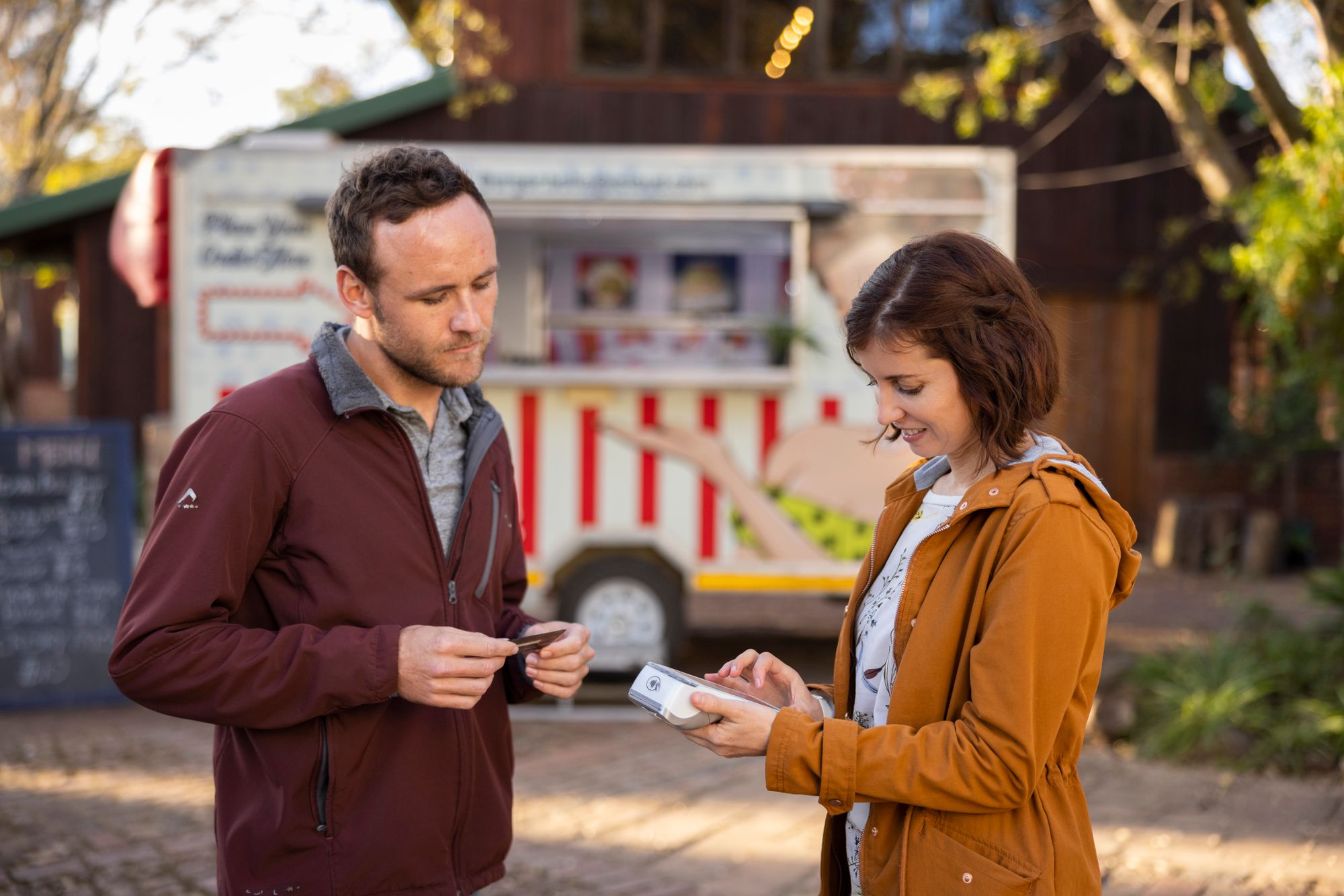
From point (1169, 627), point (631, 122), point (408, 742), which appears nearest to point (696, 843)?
point (408, 742)

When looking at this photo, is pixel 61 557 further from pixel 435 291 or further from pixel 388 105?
pixel 388 105

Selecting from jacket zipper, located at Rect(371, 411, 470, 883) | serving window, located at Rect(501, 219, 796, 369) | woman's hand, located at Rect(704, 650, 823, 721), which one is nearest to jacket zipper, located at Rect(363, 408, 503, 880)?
jacket zipper, located at Rect(371, 411, 470, 883)

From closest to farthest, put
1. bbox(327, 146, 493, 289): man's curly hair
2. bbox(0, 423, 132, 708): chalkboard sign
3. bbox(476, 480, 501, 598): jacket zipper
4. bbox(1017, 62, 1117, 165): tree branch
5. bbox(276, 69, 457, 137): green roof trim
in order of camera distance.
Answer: bbox(327, 146, 493, 289): man's curly hair
bbox(476, 480, 501, 598): jacket zipper
bbox(0, 423, 132, 708): chalkboard sign
bbox(276, 69, 457, 137): green roof trim
bbox(1017, 62, 1117, 165): tree branch

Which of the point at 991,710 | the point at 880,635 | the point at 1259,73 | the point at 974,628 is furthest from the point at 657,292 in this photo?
the point at 991,710

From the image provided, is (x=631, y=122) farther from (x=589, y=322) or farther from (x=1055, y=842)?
(x=1055, y=842)

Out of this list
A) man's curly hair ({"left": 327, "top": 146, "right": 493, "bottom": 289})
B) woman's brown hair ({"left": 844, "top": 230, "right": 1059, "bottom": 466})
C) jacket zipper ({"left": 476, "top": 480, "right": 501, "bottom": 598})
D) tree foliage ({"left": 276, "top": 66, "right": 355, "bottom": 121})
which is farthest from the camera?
tree foliage ({"left": 276, "top": 66, "right": 355, "bottom": 121})

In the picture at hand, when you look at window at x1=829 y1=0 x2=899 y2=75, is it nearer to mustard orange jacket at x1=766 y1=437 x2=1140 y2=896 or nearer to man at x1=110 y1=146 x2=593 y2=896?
man at x1=110 y1=146 x2=593 y2=896

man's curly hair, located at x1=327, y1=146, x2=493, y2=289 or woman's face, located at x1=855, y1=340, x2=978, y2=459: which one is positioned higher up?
man's curly hair, located at x1=327, y1=146, x2=493, y2=289

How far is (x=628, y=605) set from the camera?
22.4 ft

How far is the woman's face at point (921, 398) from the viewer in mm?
1970

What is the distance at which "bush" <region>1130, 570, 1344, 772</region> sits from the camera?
219 inches

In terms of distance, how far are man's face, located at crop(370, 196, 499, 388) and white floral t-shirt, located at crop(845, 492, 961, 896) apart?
864mm

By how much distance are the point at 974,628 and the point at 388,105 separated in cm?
1068

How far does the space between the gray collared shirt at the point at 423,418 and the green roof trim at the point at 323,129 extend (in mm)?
9586
